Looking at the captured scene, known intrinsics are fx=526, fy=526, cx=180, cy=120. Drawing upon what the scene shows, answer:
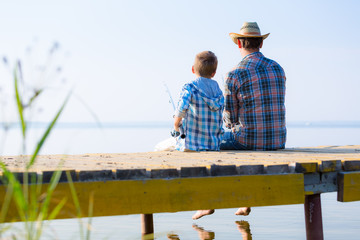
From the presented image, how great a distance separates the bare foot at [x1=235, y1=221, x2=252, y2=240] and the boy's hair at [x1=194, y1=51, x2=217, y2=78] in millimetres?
1933

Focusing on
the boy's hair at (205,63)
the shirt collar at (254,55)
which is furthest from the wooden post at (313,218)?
the shirt collar at (254,55)

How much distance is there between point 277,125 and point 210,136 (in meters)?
0.70

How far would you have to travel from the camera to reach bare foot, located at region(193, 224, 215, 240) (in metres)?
5.83

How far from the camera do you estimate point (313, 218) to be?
418 centimetres

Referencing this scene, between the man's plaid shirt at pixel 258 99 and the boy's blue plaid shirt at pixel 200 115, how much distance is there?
23cm

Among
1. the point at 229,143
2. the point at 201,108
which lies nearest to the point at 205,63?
the point at 201,108

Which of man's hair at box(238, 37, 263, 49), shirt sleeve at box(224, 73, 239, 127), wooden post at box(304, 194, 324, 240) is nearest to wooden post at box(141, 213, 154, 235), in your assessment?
shirt sleeve at box(224, 73, 239, 127)

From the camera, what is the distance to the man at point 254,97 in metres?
5.20

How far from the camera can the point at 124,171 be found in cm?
330

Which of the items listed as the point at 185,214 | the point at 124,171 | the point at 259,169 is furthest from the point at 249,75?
the point at 185,214

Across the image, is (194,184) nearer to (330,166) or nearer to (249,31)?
(330,166)

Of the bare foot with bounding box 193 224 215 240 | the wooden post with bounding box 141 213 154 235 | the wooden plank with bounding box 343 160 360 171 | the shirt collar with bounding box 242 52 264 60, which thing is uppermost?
the shirt collar with bounding box 242 52 264 60

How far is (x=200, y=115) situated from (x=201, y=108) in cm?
7

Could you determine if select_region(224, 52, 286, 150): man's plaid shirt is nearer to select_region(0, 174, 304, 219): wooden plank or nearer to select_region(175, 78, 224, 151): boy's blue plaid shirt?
select_region(175, 78, 224, 151): boy's blue plaid shirt
